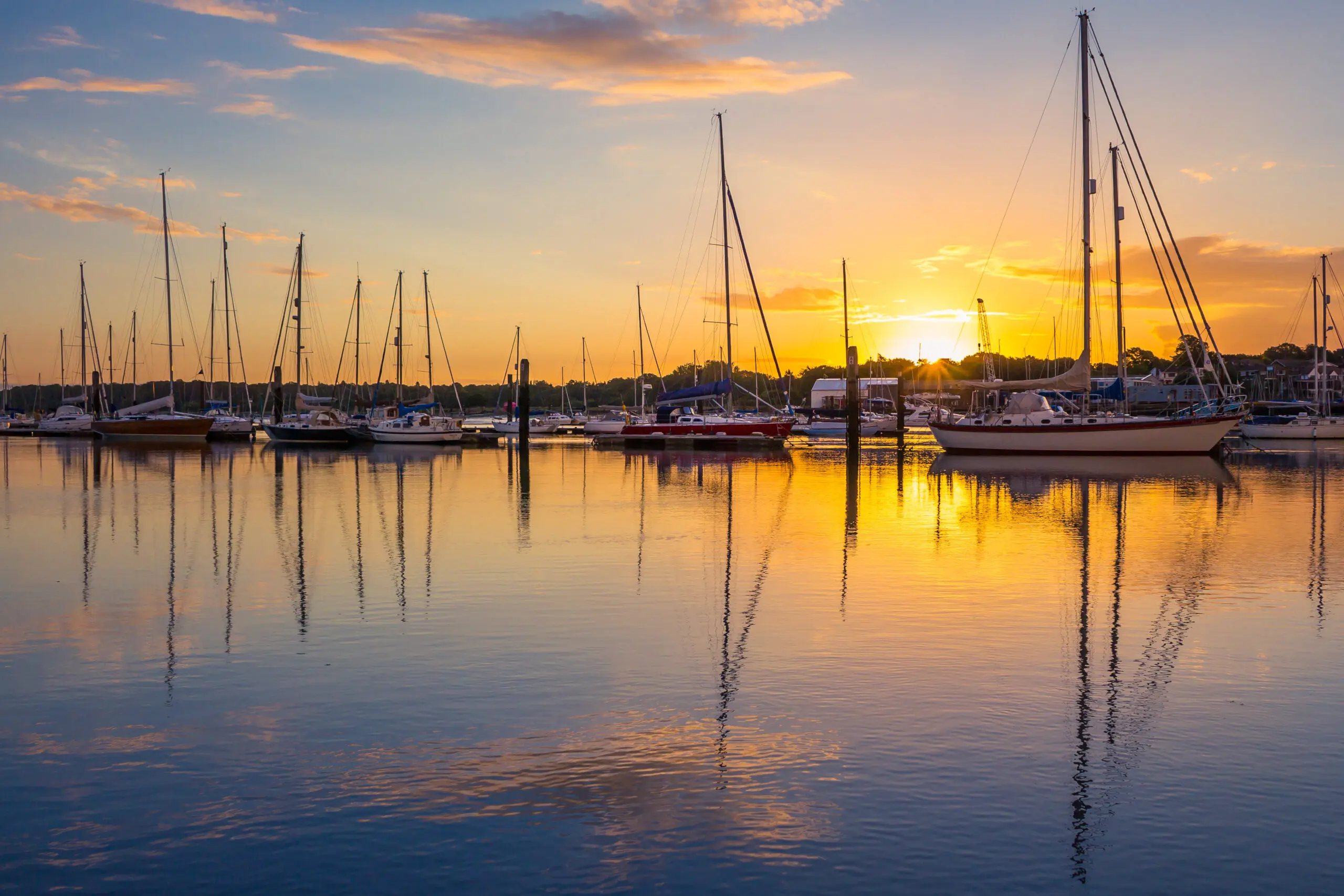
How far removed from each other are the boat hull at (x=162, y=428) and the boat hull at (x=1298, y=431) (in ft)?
229

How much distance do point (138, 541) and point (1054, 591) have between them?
17.2 meters

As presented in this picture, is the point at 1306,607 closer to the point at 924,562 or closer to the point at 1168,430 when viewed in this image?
the point at 924,562

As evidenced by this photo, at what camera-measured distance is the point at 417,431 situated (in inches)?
2901

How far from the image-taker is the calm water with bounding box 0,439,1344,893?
23.0ft

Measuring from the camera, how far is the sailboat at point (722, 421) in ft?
210

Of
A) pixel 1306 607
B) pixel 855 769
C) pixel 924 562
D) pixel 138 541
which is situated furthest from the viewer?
pixel 138 541

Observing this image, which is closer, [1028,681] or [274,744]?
[274,744]

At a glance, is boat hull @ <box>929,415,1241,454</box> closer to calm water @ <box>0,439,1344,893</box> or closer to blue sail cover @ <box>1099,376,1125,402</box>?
blue sail cover @ <box>1099,376,1125,402</box>

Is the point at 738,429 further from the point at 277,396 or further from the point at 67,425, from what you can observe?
the point at 67,425

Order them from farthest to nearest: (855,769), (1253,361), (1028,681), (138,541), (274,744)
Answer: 1. (1253,361)
2. (138,541)
3. (1028,681)
4. (274,744)
5. (855,769)

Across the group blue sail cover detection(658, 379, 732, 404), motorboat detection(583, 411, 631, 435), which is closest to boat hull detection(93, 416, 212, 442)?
motorboat detection(583, 411, 631, 435)

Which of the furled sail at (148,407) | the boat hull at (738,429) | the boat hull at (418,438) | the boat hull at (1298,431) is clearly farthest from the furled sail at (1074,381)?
the furled sail at (148,407)

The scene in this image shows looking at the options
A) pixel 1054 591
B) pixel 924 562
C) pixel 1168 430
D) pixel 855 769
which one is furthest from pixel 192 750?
pixel 1168 430

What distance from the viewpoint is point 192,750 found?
9.01 m
